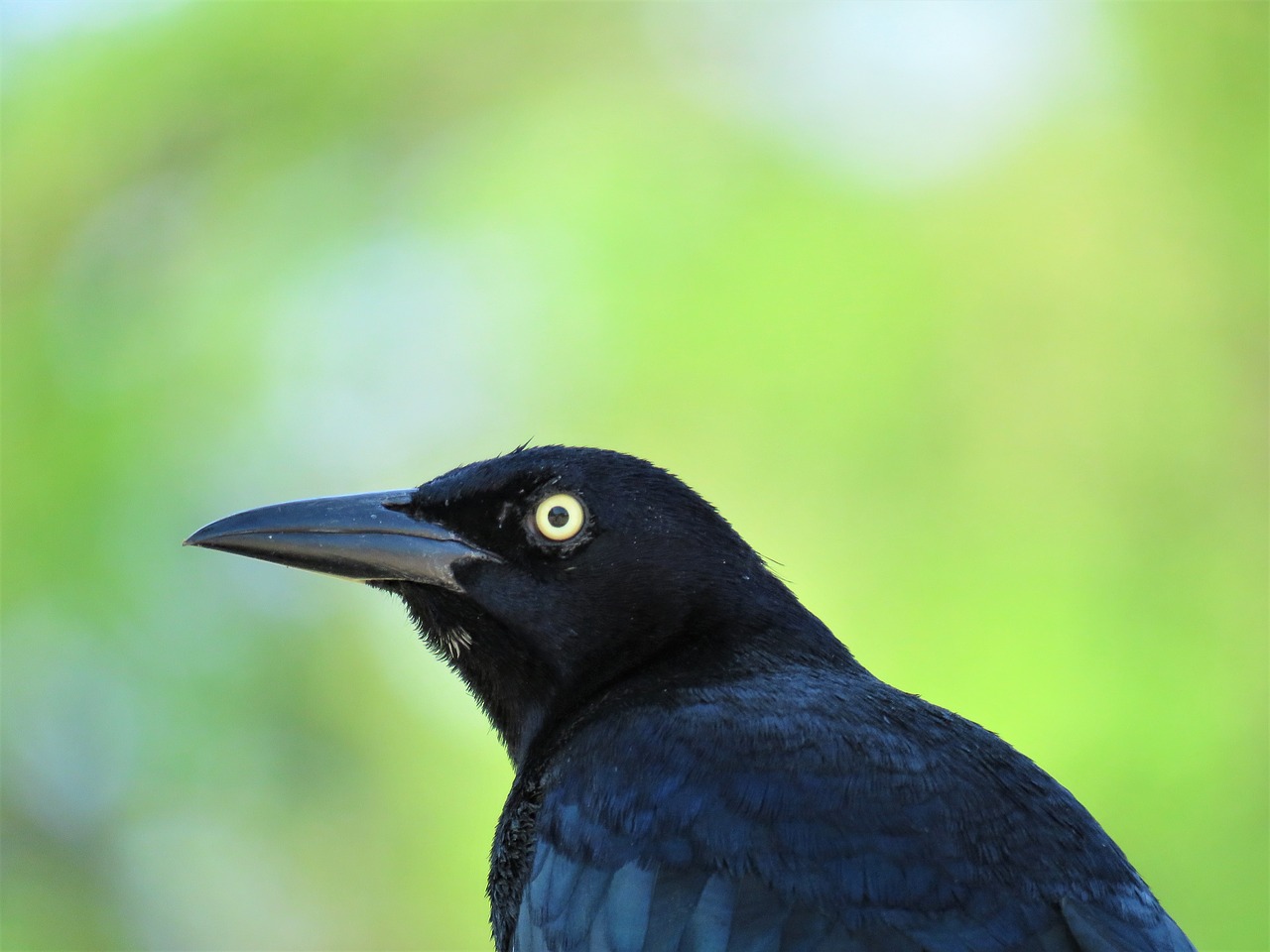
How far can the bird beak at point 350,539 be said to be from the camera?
146 inches

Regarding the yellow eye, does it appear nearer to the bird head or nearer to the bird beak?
the bird head

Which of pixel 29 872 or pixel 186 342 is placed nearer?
pixel 29 872

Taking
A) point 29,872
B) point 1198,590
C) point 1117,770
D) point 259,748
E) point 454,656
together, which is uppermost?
point 1198,590

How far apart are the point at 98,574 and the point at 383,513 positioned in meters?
6.67

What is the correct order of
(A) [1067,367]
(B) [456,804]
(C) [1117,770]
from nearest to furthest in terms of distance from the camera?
(C) [1117,770]
(B) [456,804]
(A) [1067,367]

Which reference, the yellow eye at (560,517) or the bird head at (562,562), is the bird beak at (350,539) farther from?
the yellow eye at (560,517)

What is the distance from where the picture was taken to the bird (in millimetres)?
2861

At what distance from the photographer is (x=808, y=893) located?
112 inches

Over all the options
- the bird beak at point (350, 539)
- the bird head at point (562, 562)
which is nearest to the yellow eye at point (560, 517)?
the bird head at point (562, 562)

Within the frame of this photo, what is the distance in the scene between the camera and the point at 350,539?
12.4ft

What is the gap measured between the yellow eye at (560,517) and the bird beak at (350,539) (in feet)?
0.54

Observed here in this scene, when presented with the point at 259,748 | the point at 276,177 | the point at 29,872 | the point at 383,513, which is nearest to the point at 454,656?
the point at 383,513

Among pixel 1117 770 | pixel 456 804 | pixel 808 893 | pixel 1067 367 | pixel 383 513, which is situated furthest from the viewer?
pixel 1067 367

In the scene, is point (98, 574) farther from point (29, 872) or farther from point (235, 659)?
point (29, 872)
